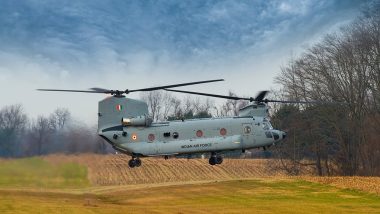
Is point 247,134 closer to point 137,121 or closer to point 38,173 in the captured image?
point 137,121

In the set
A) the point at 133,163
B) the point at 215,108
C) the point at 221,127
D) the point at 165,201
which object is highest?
the point at 215,108

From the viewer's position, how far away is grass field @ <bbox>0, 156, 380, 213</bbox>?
90.4ft

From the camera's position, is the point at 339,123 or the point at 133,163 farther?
the point at 339,123

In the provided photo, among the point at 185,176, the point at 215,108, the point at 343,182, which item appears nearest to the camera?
the point at 343,182

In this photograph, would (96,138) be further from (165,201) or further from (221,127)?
(165,201)

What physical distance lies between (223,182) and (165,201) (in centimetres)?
1791

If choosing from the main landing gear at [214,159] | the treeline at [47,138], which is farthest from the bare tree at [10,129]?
the main landing gear at [214,159]

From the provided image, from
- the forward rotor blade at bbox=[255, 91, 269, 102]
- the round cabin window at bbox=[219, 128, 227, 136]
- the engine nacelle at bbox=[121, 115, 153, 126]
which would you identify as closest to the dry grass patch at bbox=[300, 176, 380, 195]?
the forward rotor blade at bbox=[255, 91, 269, 102]

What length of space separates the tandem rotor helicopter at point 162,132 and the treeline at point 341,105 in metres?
40.6

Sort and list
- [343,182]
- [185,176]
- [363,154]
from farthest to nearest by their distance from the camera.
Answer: [185,176], [363,154], [343,182]

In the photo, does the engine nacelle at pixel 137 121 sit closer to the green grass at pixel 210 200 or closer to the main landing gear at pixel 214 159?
the main landing gear at pixel 214 159

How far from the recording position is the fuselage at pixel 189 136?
1128 inches

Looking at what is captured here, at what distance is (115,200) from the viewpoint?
4688 cm

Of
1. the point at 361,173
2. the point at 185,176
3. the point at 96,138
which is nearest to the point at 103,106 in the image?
the point at 96,138
